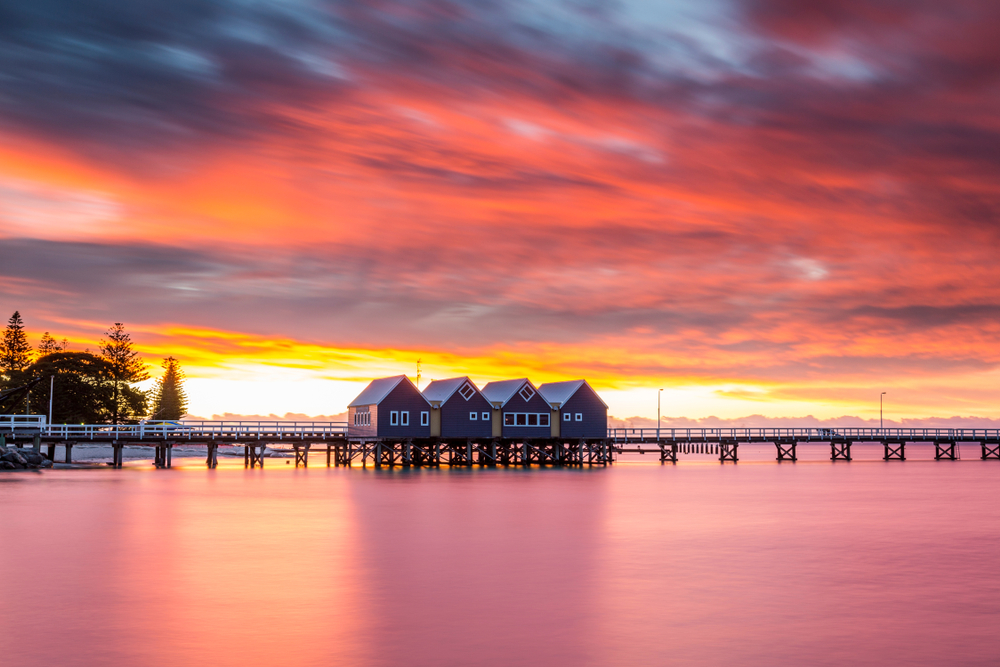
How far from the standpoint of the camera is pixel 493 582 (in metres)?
21.3

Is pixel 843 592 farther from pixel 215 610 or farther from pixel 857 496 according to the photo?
pixel 857 496

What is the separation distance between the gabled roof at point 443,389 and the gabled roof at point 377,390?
2720mm

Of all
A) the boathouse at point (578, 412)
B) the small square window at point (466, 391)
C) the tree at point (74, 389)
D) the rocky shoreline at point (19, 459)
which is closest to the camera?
the rocky shoreline at point (19, 459)

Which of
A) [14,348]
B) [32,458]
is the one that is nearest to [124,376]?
[14,348]

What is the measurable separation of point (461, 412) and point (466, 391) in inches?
72.4

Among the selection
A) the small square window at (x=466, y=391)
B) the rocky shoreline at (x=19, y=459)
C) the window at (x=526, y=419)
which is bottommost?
the rocky shoreline at (x=19, y=459)

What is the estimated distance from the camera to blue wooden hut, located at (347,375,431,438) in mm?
76750

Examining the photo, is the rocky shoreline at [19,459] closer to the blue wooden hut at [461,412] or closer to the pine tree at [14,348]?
the blue wooden hut at [461,412]

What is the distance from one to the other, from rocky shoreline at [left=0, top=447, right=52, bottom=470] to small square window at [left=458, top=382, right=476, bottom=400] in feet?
108

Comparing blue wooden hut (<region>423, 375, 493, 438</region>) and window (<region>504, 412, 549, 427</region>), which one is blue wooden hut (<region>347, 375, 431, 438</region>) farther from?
window (<region>504, 412, 549, 427</region>)

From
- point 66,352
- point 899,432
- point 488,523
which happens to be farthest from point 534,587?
point 66,352

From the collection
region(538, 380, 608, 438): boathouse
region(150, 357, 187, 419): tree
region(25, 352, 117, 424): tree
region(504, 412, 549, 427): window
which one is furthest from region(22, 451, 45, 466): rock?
region(150, 357, 187, 419): tree

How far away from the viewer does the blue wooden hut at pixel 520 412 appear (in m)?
82.5

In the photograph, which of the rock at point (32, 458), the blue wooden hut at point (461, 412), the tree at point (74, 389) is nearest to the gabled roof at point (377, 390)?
the blue wooden hut at point (461, 412)
